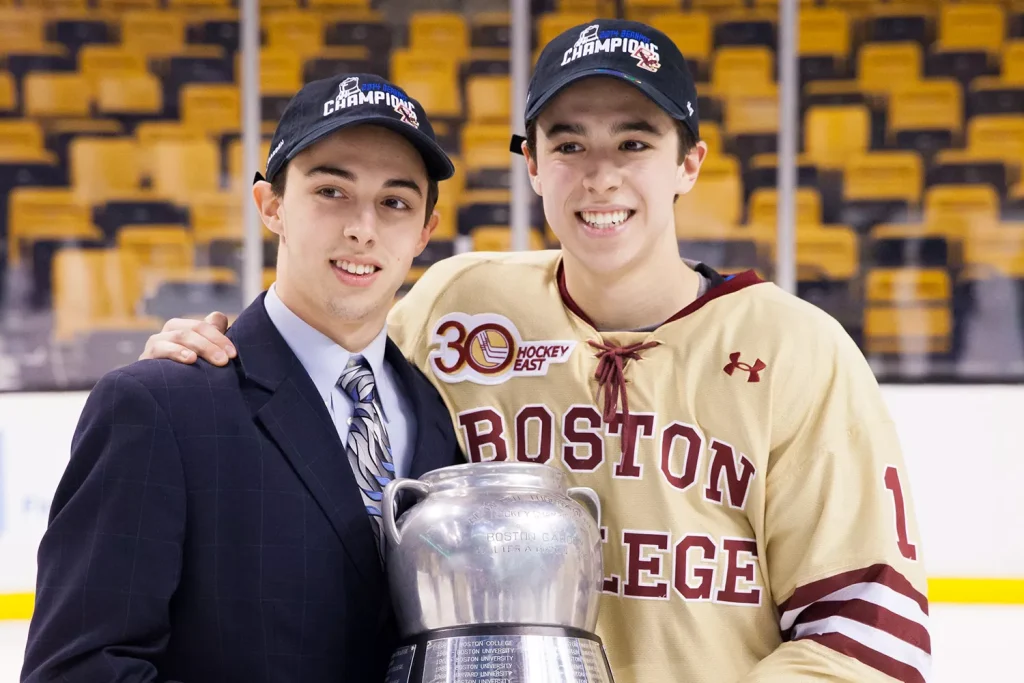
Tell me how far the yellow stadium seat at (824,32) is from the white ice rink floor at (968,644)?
292cm

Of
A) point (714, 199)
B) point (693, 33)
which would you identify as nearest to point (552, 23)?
point (693, 33)

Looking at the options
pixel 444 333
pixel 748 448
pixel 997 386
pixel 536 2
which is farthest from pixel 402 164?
pixel 536 2

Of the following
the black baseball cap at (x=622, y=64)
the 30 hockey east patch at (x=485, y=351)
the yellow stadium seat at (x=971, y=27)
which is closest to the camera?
A: the black baseball cap at (x=622, y=64)

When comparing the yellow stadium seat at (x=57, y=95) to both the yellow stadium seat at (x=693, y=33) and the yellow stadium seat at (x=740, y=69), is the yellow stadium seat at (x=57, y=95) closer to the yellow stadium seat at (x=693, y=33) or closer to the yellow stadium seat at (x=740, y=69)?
the yellow stadium seat at (x=693, y=33)

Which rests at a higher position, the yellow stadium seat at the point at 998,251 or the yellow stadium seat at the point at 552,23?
the yellow stadium seat at the point at 552,23

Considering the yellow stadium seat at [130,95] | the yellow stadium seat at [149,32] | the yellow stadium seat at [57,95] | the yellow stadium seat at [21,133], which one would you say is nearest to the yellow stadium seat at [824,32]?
the yellow stadium seat at [149,32]

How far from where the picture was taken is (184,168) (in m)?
6.52

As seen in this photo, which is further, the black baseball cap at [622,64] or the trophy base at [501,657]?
the black baseball cap at [622,64]

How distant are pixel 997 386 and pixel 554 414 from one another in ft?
11.3

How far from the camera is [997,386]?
4.93 m

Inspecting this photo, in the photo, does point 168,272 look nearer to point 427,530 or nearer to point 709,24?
point 709,24

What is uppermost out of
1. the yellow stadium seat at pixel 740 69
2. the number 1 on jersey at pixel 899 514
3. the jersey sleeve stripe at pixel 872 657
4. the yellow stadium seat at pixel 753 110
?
the yellow stadium seat at pixel 740 69

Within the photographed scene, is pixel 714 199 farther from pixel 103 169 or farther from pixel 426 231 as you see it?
pixel 426 231

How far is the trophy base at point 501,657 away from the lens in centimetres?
158
